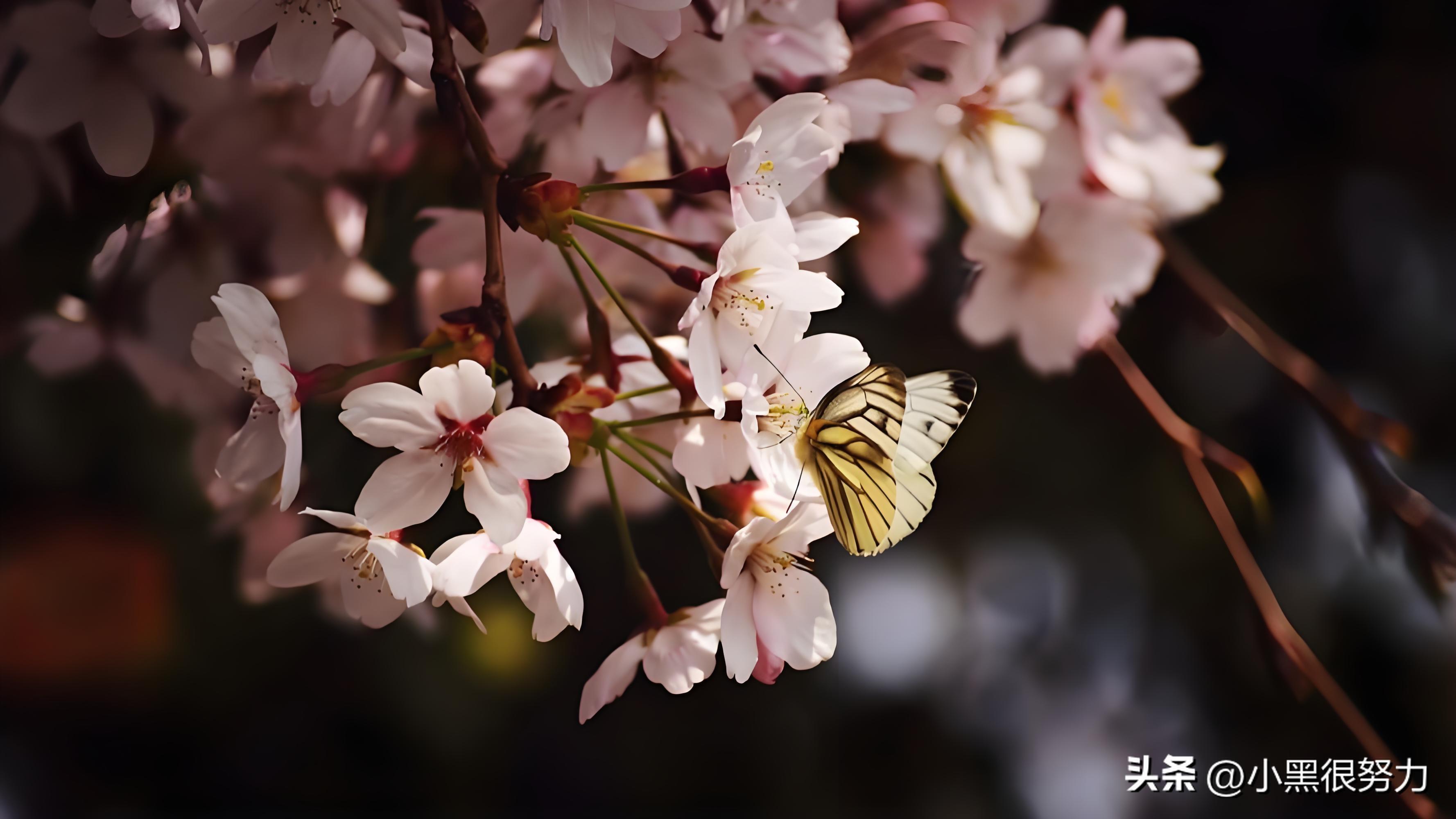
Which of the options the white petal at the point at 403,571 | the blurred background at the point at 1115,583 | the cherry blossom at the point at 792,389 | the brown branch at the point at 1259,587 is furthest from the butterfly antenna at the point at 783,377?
the brown branch at the point at 1259,587

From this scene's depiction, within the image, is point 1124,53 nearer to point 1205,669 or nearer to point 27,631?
point 1205,669

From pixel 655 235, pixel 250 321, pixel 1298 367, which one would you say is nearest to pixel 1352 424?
pixel 1298 367

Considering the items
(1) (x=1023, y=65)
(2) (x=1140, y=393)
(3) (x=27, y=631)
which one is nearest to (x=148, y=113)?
(3) (x=27, y=631)

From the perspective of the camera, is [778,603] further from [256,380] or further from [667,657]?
[256,380]

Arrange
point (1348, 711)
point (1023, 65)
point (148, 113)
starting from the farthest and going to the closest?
point (1348, 711) < point (1023, 65) < point (148, 113)

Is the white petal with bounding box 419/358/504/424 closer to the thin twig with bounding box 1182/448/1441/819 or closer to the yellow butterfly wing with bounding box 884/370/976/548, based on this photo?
the yellow butterfly wing with bounding box 884/370/976/548

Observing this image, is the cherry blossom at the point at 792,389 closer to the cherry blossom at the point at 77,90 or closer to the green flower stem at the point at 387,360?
the green flower stem at the point at 387,360

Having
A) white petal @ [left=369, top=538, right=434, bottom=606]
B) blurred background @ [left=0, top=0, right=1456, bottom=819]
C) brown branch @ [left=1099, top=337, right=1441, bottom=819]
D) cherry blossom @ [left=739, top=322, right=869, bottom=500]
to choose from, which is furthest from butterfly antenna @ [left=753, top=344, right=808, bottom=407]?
brown branch @ [left=1099, top=337, right=1441, bottom=819]
